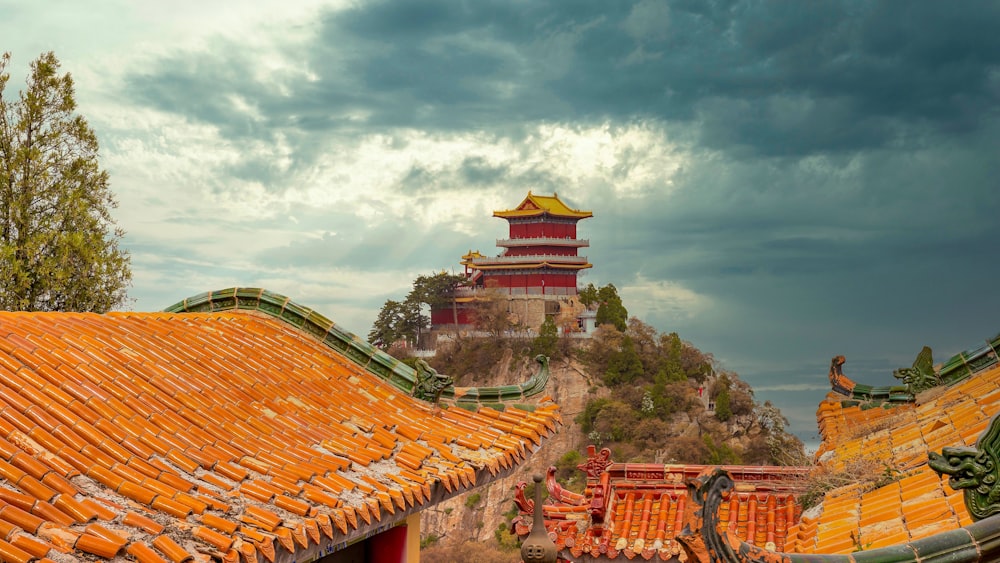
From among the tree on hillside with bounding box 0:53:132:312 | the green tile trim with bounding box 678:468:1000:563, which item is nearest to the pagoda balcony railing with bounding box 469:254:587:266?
the tree on hillside with bounding box 0:53:132:312

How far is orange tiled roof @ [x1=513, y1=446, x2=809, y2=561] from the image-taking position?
10.2m

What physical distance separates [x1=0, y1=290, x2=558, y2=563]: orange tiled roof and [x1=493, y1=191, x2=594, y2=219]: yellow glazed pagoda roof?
152ft

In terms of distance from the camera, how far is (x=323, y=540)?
15.7 feet

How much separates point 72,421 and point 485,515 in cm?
4186

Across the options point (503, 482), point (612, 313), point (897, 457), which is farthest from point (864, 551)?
point (612, 313)

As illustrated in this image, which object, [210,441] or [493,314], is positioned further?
[493,314]

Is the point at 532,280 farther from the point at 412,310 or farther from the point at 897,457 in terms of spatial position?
the point at 897,457

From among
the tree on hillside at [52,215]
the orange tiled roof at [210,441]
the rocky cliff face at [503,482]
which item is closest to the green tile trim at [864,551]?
the orange tiled roof at [210,441]

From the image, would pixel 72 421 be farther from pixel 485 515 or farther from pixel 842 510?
pixel 485 515

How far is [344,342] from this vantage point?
7.77 metres

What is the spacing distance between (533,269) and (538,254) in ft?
3.08

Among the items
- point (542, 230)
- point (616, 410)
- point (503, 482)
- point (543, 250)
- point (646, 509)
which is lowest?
point (646, 509)

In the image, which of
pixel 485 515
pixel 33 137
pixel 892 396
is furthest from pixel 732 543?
pixel 485 515

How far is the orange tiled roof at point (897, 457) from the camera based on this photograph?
5.49 meters
